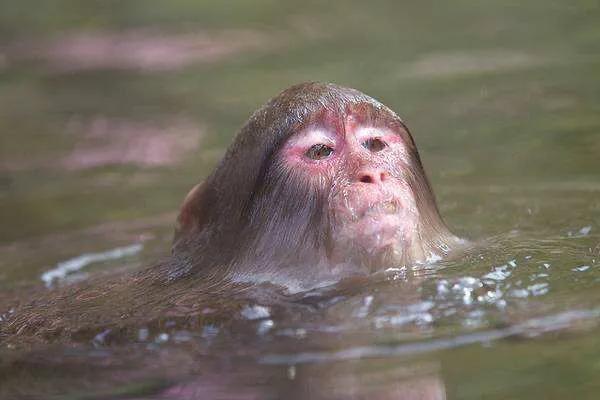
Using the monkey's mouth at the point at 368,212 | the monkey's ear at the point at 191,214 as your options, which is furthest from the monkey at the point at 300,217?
the monkey's ear at the point at 191,214

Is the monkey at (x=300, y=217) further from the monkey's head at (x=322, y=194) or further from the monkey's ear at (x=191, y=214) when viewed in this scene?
the monkey's ear at (x=191, y=214)

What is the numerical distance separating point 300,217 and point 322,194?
0.13 m

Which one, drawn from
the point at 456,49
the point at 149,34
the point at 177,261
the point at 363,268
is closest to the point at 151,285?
the point at 177,261

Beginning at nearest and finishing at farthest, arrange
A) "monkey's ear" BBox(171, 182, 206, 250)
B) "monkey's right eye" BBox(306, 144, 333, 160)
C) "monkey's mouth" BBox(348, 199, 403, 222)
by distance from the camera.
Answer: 1. "monkey's mouth" BBox(348, 199, 403, 222)
2. "monkey's right eye" BBox(306, 144, 333, 160)
3. "monkey's ear" BBox(171, 182, 206, 250)

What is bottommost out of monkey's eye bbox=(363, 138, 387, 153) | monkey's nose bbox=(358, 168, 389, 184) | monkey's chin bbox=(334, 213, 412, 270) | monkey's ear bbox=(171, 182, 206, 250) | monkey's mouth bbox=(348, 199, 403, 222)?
monkey's chin bbox=(334, 213, 412, 270)

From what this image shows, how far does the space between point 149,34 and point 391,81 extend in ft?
12.9

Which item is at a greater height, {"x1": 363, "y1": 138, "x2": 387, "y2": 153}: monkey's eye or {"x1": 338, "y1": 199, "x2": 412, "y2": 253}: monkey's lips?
{"x1": 363, "y1": 138, "x2": 387, "y2": 153}: monkey's eye

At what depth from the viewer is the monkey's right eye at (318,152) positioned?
5203 millimetres

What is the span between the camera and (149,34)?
1324cm

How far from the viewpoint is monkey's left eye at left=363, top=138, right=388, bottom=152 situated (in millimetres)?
5277

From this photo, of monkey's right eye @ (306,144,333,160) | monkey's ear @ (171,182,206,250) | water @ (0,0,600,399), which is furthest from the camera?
monkey's ear @ (171,182,206,250)

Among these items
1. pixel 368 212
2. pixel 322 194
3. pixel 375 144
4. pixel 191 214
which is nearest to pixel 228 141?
pixel 191 214

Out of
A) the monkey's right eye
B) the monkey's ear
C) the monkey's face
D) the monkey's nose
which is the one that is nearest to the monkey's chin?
the monkey's face

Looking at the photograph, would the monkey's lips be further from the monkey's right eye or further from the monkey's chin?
the monkey's right eye
